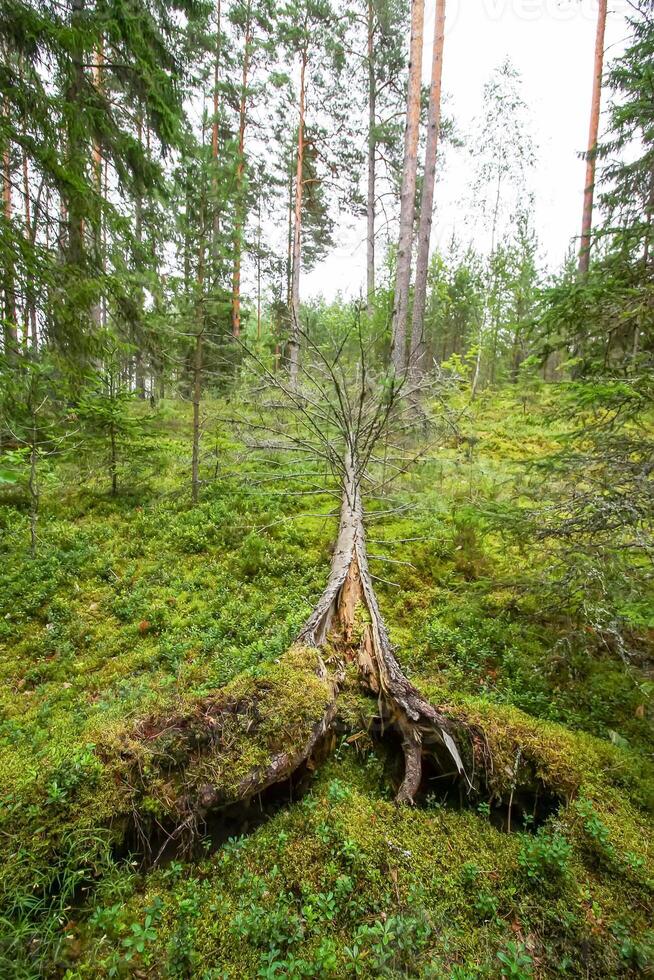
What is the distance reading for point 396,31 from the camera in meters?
14.6

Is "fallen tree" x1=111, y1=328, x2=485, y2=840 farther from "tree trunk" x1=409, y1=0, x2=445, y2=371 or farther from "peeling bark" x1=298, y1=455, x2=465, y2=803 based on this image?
"tree trunk" x1=409, y1=0, x2=445, y2=371

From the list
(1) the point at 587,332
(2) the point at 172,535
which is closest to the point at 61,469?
(2) the point at 172,535

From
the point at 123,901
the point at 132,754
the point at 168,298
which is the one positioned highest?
the point at 168,298

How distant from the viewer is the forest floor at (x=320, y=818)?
1.70 meters

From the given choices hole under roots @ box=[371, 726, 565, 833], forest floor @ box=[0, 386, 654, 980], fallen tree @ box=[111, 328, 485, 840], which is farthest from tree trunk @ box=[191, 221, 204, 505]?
hole under roots @ box=[371, 726, 565, 833]

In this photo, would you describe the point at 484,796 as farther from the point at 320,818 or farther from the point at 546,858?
the point at 320,818

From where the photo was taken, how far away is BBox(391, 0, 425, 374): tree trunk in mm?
9359

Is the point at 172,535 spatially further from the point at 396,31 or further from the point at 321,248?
the point at 396,31

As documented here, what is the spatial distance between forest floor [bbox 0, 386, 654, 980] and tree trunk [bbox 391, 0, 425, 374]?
645cm

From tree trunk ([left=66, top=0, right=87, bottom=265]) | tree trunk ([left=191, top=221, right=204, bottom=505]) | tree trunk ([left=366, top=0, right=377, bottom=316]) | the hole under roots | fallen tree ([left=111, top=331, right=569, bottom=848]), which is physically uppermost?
tree trunk ([left=366, top=0, right=377, bottom=316])

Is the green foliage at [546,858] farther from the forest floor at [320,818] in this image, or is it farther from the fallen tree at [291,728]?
the fallen tree at [291,728]

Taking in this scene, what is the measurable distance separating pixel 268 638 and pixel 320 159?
19131mm

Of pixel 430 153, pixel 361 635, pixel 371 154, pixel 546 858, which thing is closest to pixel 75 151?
pixel 361 635

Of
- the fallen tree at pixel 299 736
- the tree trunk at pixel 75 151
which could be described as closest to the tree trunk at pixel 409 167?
the tree trunk at pixel 75 151
